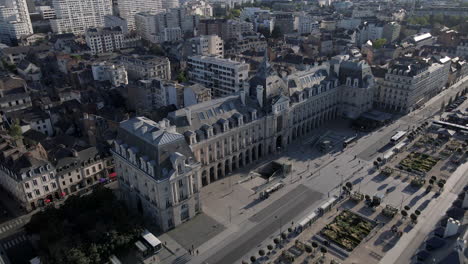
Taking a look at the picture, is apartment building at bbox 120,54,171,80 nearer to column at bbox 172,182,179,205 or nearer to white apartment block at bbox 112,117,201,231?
white apartment block at bbox 112,117,201,231

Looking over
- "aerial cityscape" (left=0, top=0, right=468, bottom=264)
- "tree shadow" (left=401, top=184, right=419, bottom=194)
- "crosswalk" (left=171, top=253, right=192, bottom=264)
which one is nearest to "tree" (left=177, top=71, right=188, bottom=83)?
"aerial cityscape" (left=0, top=0, right=468, bottom=264)

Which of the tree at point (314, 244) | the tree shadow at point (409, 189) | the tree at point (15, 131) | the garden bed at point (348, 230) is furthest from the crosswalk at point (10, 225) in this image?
the tree shadow at point (409, 189)

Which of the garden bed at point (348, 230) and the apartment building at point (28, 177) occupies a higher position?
the apartment building at point (28, 177)

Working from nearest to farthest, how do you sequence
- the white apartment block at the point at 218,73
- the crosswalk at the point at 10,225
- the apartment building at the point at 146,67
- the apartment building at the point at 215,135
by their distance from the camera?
the apartment building at the point at 215,135, the crosswalk at the point at 10,225, the white apartment block at the point at 218,73, the apartment building at the point at 146,67

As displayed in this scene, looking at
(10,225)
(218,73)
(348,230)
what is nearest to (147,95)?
(218,73)

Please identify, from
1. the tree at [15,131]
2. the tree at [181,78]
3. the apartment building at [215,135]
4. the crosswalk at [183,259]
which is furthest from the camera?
the tree at [181,78]

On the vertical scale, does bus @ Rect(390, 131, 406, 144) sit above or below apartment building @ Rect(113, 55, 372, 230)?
below

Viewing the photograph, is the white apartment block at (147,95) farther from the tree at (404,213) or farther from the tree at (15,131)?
the tree at (404,213)
